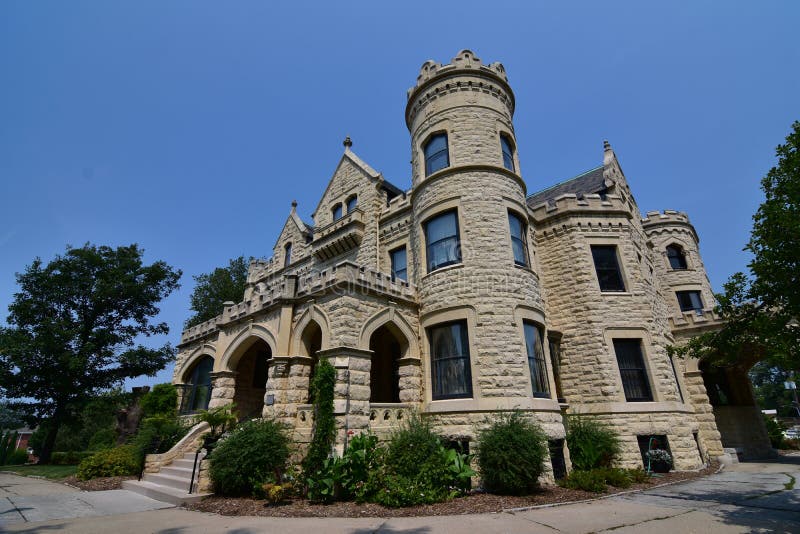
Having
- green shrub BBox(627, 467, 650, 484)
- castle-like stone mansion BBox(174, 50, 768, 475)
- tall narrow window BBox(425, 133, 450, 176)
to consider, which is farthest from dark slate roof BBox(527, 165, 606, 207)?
green shrub BBox(627, 467, 650, 484)

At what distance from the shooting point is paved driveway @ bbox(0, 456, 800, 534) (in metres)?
6.43

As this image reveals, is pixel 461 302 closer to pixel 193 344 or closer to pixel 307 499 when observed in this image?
pixel 307 499

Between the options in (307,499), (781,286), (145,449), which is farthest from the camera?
(145,449)

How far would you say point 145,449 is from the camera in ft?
43.1

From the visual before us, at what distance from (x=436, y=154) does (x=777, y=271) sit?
36.1 feet

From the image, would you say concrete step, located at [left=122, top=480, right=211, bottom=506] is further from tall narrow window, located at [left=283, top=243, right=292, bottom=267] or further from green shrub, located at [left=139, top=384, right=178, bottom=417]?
tall narrow window, located at [left=283, top=243, right=292, bottom=267]

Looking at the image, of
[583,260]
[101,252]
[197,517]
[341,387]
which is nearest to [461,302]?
[341,387]

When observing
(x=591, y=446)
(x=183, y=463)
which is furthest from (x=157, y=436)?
(x=591, y=446)

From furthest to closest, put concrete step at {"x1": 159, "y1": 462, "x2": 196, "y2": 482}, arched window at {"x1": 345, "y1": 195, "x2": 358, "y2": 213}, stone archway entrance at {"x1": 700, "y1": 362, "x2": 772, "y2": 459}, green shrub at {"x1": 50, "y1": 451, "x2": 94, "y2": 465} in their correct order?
green shrub at {"x1": 50, "y1": 451, "x2": 94, "y2": 465} < arched window at {"x1": 345, "y1": 195, "x2": 358, "y2": 213} < stone archway entrance at {"x1": 700, "y1": 362, "x2": 772, "y2": 459} < concrete step at {"x1": 159, "y1": 462, "x2": 196, "y2": 482}

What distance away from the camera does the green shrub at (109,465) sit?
13.6 meters

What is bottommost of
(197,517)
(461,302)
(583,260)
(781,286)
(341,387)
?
(197,517)

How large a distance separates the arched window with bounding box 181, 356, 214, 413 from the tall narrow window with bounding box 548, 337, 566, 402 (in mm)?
14545

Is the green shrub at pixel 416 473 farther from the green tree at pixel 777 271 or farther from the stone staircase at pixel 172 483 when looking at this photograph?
the green tree at pixel 777 271

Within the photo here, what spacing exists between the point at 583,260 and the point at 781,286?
826 centimetres
